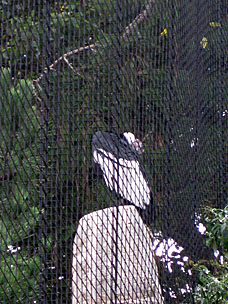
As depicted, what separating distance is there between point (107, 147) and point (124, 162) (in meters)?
0.14

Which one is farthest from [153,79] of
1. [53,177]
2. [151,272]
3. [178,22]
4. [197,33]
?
[151,272]

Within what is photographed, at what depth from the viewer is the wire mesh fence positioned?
6.86 feet

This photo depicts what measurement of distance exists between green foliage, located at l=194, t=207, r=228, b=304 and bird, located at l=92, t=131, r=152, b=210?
1.16 ft

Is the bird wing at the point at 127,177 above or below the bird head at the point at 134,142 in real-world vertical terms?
below

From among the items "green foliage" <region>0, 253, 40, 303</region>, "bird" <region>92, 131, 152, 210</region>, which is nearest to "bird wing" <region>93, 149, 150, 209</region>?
"bird" <region>92, 131, 152, 210</region>

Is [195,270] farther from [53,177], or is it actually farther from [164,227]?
[53,177]

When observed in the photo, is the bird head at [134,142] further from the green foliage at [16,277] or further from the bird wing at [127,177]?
the green foliage at [16,277]

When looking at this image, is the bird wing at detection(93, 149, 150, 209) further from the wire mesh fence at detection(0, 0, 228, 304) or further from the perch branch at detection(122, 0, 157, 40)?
the perch branch at detection(122, 0, 157, 40)

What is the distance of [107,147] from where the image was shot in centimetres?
241

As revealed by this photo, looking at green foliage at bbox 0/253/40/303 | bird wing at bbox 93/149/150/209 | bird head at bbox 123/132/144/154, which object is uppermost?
bird head at bbox 123/132/144/154

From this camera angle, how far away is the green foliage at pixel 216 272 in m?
2.44

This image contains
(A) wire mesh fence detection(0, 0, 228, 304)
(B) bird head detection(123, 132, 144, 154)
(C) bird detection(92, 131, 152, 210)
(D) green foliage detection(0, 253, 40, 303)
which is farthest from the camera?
(B) bird head detection(123, 132, 144, 154)

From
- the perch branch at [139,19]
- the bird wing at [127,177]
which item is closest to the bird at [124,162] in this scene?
the bird wing at [127,177]

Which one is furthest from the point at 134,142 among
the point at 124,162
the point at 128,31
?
the point at 128,31
